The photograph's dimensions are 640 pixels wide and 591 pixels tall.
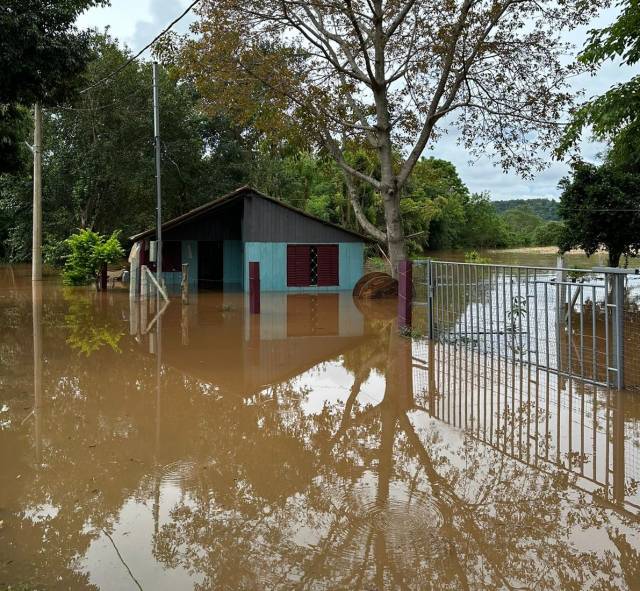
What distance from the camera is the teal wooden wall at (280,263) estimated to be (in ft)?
79.6

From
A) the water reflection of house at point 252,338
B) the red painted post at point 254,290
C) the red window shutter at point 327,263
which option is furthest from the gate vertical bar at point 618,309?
the red window shutter at point 327,263

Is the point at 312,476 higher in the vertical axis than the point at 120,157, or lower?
lower

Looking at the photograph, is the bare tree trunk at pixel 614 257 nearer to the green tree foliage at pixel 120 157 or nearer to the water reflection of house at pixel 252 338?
the water reflection of house at pixel 252 338

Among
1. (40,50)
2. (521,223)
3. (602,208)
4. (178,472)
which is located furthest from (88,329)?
(521,223)

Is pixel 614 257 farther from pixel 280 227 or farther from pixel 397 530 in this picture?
pixel 397 530

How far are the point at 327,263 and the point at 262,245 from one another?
9.17 feet

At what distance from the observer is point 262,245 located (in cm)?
2431

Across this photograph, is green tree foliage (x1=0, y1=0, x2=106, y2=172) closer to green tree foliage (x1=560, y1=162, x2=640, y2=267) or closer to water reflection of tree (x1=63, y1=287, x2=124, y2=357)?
water reflection of tree (x1=63, y1=287, x2=124, y2=357)

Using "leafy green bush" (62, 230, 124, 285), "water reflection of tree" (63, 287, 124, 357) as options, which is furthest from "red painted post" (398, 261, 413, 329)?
"leafy green bush" (62, 230, 124, 285)

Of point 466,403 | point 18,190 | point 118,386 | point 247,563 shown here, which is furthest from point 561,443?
point 18,190

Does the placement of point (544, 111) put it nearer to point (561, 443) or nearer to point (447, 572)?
point (561, 443)

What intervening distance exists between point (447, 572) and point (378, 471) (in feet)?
5.34

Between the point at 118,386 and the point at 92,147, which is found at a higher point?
the point at 92,147

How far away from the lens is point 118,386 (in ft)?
26.8
